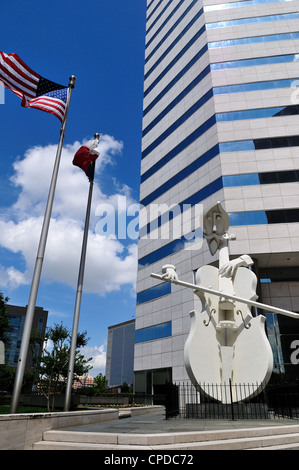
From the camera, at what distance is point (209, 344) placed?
13.9 metres

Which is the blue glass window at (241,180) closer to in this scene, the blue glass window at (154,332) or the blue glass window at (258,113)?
the blue glass window at (258,113)

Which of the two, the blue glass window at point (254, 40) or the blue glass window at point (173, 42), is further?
the blue glass window at point (173, 42)

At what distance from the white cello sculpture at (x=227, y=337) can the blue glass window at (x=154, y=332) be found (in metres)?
16.8

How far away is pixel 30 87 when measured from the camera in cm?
1260

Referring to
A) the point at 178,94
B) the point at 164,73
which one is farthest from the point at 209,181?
the point at 164,73

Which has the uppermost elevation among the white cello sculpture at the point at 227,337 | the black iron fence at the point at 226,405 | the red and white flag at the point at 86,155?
the red and white flag at the point at 86,155

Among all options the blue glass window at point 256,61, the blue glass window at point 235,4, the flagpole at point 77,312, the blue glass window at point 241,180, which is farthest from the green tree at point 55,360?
the blue glass window at point 235,4

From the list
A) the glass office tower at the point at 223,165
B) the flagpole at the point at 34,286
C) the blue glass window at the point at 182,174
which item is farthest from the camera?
the blue glass window at the point at 182,174

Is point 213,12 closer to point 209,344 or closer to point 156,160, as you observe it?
point 156,160

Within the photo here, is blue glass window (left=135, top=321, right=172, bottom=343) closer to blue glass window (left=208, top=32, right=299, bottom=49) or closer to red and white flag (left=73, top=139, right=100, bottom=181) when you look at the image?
red and white flag (left=73, top=139, right=100, bottom=181)

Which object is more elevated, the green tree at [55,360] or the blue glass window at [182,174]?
the blue glass window at [182,174]

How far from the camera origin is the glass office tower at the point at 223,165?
2594cm

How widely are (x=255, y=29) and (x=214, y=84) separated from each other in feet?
27.9

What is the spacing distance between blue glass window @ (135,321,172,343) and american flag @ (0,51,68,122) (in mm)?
23087
